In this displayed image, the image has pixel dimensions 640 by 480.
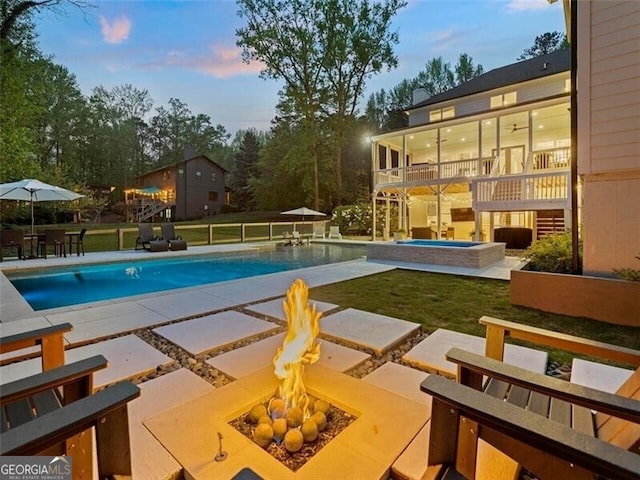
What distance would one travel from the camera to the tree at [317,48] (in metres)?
24.2

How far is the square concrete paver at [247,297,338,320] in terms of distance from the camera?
14.4 ft

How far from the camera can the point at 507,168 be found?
14.7 metres

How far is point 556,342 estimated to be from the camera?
1.95 meters

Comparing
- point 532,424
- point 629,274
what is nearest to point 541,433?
point 532,424

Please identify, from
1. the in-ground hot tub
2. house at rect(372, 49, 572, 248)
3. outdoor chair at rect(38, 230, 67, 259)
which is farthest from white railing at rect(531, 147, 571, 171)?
outdoor chair at rect(38, 230, 67, 259)

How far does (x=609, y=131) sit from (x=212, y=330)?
599 centimetres

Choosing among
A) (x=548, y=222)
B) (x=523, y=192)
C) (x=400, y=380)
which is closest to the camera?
(x=400, y=380)

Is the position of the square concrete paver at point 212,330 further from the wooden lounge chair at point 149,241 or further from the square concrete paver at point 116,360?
the wooden lounge chair at point 149,241

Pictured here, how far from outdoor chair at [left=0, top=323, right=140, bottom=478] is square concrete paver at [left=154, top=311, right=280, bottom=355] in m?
1.61

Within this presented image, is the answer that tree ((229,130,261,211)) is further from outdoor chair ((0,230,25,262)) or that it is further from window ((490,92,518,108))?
outdoor chair ((0,230,25,262))

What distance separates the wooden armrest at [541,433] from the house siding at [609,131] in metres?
4.97

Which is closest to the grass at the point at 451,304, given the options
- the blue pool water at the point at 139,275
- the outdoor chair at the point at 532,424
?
the outdoor chair at the point at 532,424

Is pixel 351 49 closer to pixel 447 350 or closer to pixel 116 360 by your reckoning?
pixel 447 350

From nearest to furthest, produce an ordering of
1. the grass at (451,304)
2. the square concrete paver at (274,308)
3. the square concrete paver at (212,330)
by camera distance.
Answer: the square concrete paver at (212,330), the grass at (451,304), the square concrete paver at (274,308)
